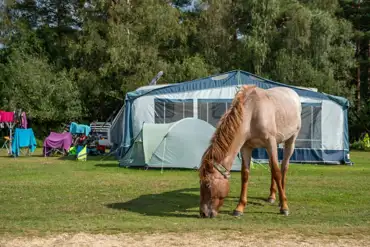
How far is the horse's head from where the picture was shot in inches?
246

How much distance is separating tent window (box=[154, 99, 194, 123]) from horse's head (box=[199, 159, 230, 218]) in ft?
29.1

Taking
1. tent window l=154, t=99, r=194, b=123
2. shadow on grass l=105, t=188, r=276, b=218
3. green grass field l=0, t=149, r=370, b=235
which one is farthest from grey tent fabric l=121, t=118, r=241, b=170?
shadow on grass l=105, t=188, r=276, b=218

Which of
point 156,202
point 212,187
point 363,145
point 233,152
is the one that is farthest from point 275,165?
point 363,145

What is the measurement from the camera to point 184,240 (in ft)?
16.5

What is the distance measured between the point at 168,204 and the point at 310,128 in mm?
9158

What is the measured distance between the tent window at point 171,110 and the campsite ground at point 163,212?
353 cm

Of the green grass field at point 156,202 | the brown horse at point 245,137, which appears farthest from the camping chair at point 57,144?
the brown horse at point 245,137

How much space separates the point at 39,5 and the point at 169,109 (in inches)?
820

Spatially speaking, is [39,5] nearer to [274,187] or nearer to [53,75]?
[53,75]

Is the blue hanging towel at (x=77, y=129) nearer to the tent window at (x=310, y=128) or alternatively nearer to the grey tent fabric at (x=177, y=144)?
the grey tent fabric at (x=177, y=144)

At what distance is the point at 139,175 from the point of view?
1151 cm

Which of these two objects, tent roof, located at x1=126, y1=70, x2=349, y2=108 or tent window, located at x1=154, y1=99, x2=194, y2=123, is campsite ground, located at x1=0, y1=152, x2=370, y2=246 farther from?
tent roof, located at x1=126, y1=70, x2=349, y2=108

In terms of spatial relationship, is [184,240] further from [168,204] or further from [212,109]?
[212,109]

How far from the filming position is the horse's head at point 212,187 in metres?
6.25
